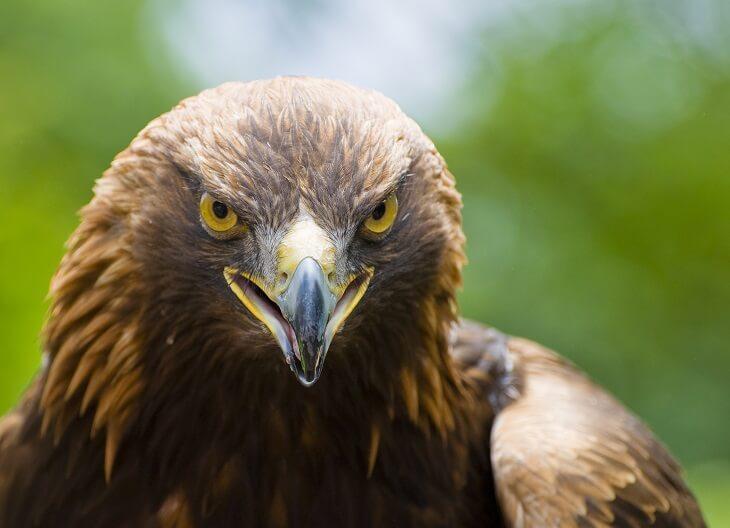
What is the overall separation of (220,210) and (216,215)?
0.07 ft

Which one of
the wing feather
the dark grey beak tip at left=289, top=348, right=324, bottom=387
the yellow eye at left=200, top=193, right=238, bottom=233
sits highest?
the yellow eye at left=200, top=193, right=238, bottom=233

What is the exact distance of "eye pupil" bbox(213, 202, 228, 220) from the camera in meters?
3.02

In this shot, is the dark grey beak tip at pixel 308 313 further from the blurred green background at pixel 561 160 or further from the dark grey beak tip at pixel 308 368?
the blurred green background at pixel 561 160

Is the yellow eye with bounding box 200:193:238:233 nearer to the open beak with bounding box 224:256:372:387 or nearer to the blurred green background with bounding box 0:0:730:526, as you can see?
the open beak with bounding box 224:256:372:387

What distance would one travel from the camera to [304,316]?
109 inches

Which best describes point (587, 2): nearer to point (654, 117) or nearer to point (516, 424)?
point (654, 117)

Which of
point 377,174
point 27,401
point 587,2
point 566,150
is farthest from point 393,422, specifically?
point 587,2

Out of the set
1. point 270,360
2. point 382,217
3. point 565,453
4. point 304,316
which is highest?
point 382,217

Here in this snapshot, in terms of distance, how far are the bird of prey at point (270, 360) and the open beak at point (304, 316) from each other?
0.04ft

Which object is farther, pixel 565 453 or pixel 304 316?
pixel 565 453

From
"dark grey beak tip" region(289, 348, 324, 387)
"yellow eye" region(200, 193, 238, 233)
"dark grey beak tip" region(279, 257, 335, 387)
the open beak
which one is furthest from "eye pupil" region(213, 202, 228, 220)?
"dark grey beak tip" region(289, 348, 324, 387)

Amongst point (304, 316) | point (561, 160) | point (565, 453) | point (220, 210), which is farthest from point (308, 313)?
point (561, 160)

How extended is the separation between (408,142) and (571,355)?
4.27 m

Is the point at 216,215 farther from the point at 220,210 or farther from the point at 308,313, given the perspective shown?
the point at 308,313
